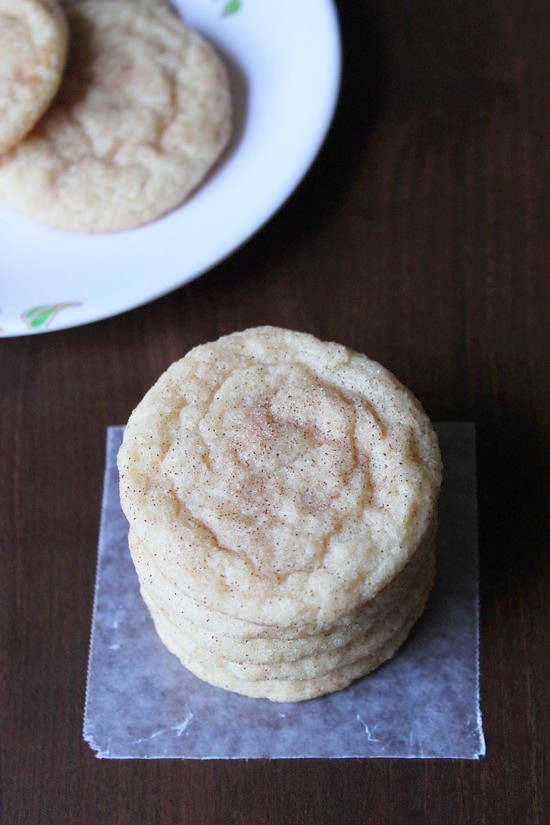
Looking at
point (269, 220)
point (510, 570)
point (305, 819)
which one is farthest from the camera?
point (269, 220)

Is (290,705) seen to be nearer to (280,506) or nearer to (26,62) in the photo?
(280,506)

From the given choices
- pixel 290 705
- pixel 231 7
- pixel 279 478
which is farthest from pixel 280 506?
pixel 231 7

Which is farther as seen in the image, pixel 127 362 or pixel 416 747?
pixel 127 362

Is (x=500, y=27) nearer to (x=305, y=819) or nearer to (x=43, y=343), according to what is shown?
(x=43, y=343)

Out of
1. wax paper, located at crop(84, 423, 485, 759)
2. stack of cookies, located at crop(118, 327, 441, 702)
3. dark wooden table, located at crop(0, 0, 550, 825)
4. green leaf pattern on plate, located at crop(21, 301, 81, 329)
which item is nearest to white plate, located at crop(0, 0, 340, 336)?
green leaf pattern on plate, located at crop(21, 301, 81, 329)

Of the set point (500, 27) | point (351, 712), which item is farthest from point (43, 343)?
point (500, 27)

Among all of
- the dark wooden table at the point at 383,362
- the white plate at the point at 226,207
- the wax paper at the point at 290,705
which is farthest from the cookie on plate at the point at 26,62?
the wax paper at the point at 290,705

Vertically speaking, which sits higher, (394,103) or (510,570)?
(394,103)
